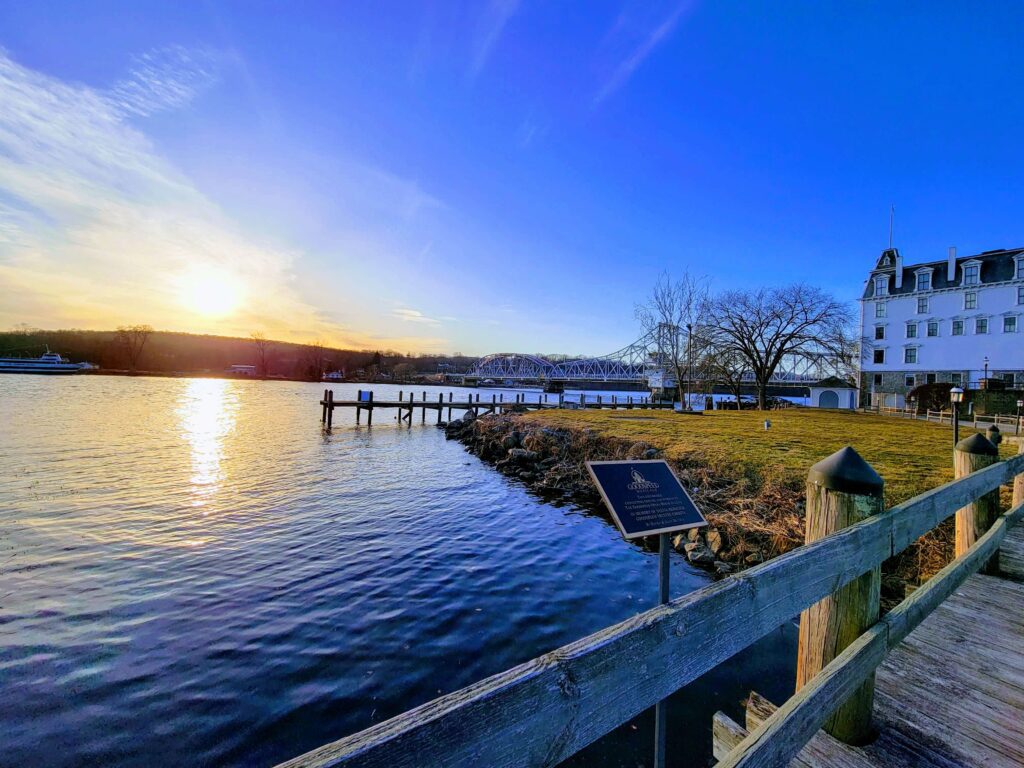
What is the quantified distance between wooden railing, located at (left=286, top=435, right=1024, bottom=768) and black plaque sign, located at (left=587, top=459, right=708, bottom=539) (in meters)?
0.53

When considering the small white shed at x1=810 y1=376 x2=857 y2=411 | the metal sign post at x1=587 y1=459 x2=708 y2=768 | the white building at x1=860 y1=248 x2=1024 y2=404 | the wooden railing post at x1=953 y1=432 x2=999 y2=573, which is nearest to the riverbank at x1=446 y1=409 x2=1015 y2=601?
the wooden railing post at x1=953 y1=432 x2=999 y2=573

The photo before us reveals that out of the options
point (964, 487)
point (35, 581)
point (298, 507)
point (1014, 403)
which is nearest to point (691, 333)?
point (1014, 403)

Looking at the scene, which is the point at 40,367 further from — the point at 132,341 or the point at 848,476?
the point at 848,476

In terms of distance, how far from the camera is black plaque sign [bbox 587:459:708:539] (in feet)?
7.10

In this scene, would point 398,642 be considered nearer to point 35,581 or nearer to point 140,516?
point 35,581

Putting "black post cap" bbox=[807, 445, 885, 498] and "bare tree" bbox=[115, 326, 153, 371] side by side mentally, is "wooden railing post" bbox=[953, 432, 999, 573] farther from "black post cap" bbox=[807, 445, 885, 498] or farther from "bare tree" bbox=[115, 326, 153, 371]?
"bare tree" bbox=[115, 326, 153, 371]

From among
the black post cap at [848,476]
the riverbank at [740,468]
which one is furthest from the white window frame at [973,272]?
the black post cap at [848,476]

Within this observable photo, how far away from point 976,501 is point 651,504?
451cm

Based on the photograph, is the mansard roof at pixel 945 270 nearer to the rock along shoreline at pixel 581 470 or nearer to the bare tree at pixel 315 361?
the rock along shoreline at pixel 581 470

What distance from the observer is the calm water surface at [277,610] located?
13.7ft

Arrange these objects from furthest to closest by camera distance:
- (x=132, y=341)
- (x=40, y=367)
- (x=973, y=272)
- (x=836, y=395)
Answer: (x=132, y=341)
(x=40, y=367)
(x=836, y=395)
(x=973, y=272)

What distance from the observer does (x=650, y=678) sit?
1.29 meters

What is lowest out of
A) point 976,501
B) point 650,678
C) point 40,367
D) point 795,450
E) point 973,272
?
point 795,450

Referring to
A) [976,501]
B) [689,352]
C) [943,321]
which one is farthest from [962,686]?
[943,321]
